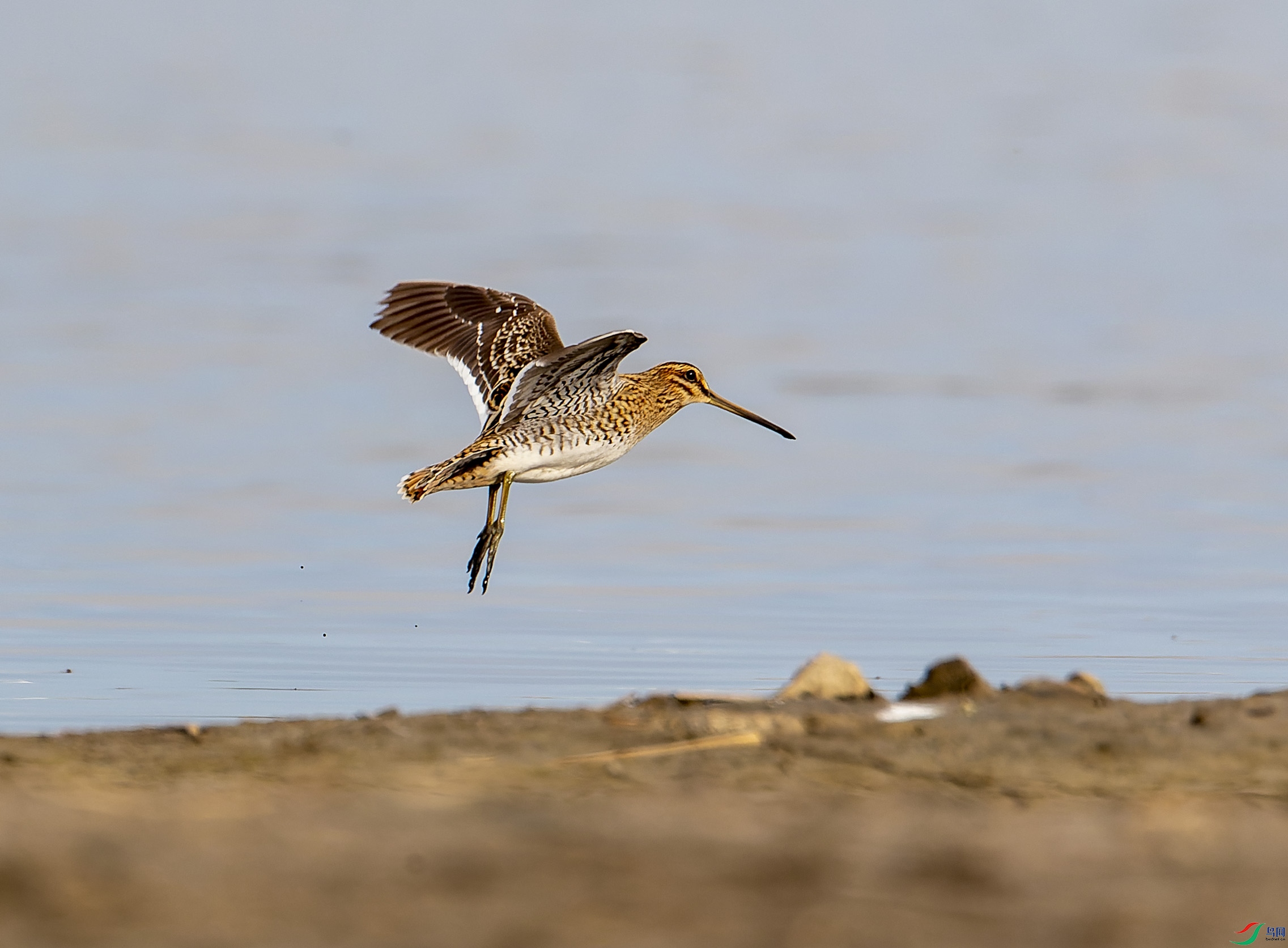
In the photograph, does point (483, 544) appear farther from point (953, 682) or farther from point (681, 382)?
point (953, 682)

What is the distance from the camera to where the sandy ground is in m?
4.73

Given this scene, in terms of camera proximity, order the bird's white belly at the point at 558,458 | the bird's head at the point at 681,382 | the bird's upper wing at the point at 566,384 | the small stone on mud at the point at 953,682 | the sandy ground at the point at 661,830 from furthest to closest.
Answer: the bird's head at the point at 681,382 → the bird's white belly at the point at 558,458 → the bird's upper wing at the point at 566,384 → the small stone on mud at the point at 953,682 → the sandy ground at the point at 661,830

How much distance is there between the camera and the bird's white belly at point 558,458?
10711 millimetres

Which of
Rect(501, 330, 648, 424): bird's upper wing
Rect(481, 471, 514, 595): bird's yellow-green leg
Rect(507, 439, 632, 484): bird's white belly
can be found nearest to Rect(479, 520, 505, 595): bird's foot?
Rect(481, 471, 514, 595): bird's yellow-green leg

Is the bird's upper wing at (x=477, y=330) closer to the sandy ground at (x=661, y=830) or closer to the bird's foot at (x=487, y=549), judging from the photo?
the bird's foot at (x=487, y=549)

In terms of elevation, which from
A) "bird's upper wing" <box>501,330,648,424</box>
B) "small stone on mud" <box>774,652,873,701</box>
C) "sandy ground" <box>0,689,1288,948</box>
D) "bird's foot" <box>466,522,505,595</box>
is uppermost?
"bird's upper wing" <box>501,330,648,424</box>

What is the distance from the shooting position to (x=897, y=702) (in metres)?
7.02

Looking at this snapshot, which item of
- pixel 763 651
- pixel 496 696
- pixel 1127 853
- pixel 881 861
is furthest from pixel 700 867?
pixel 763 651

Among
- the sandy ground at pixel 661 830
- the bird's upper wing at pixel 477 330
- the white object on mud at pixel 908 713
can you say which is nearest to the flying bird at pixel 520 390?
the bird's upper wing at pixel 477 330

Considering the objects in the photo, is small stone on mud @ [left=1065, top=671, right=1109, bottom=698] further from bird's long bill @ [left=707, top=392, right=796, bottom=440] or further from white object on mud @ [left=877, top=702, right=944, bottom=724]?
bird's long bill @ [left=707, top=392, right=796, bottom=440]

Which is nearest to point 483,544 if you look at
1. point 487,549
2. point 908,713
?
point 487,549

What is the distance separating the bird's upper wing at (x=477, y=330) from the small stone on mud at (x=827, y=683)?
3.97m

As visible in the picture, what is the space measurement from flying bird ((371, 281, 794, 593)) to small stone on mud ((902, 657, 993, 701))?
304 cm

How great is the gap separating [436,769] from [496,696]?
3.21 metres
